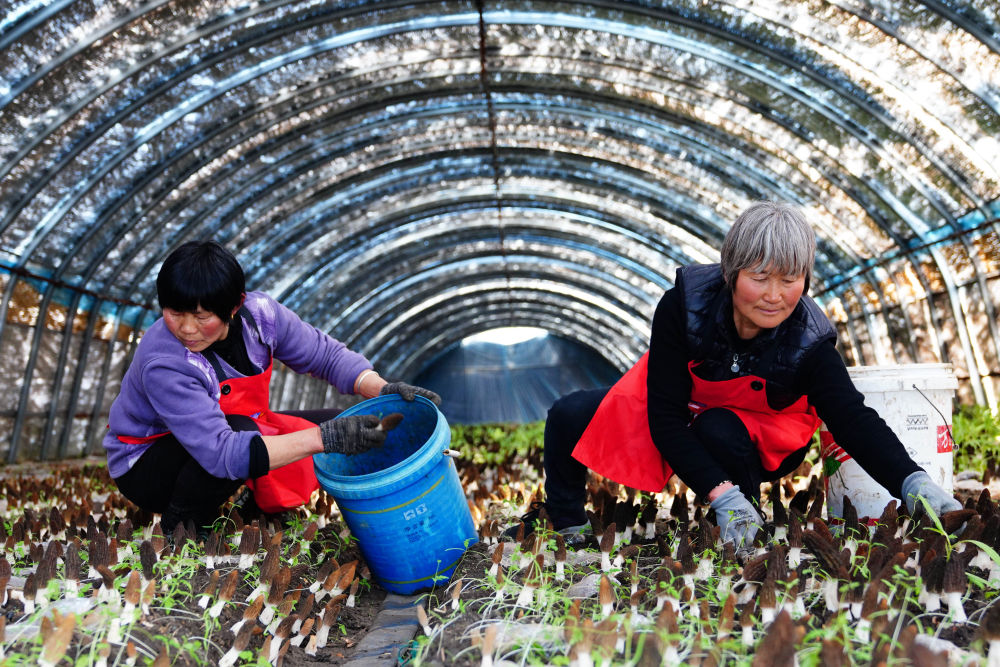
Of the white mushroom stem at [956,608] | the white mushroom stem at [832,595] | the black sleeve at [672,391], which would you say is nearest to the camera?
the white mushroom stem at [956,608]

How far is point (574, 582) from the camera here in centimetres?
297

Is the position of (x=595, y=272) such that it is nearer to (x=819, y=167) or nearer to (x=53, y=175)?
(x=819, y=167)

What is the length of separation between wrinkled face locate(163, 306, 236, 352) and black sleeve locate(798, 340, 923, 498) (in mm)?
2390

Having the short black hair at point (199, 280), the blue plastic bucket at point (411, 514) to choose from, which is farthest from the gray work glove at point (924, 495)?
the short black hair at point (199, 280)

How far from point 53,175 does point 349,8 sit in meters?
3.74

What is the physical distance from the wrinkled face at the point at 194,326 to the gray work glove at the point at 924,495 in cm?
273

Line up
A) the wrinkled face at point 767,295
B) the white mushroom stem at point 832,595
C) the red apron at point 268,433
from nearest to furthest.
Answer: the white mushroom stem at point 832,595 < the wrinkled face at point 767,295 < the red apron at point 268,433

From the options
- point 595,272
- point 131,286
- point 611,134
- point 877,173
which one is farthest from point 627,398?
point 595,272

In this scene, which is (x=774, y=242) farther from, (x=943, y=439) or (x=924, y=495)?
(x=943, y=439)

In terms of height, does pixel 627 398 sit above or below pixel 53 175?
below

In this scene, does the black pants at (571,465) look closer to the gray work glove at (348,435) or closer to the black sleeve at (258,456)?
the gray work glove at (348,435)

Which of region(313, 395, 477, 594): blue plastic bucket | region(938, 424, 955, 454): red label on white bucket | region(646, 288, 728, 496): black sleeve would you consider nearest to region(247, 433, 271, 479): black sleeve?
region(313, 395, 477, 594): blue plastic bucket

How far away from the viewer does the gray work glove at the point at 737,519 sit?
2.94 metres

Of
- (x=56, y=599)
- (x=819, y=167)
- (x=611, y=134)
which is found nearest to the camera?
(x=56, y=599)
